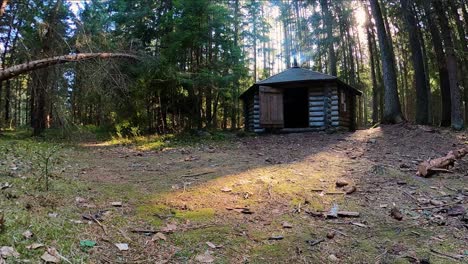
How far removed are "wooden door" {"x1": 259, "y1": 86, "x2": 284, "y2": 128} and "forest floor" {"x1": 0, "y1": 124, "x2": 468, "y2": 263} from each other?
22.5 feet

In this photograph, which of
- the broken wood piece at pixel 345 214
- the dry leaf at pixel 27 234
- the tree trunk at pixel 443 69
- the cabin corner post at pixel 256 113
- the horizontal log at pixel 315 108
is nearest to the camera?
the dry leaf at pixel 27 234

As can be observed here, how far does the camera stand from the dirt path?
3.68 metres

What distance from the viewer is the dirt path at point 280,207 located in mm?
3684

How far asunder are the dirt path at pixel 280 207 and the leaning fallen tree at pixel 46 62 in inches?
93.4

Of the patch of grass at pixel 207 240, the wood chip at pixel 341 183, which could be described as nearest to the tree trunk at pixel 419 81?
the wood chip at pixel 341 183

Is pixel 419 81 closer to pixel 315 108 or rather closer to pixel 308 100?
pixel 315 108

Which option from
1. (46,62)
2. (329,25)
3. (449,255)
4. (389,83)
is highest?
(329,25)

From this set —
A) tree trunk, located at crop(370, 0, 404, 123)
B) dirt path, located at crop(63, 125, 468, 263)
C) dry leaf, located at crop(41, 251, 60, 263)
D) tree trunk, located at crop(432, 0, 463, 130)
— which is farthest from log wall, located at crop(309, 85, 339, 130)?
dry leaf, located at crop(41, 251, 60, 263)

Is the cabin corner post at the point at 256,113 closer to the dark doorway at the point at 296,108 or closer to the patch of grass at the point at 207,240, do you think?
the dark doorway at the point at 296,108

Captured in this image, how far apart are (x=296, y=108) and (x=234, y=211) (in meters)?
16.7

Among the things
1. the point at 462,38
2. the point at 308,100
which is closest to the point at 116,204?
the point at 308,100

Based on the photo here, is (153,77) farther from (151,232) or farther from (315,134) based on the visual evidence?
(151,232)

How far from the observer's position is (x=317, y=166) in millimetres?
7848

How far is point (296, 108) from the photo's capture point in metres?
20.8
